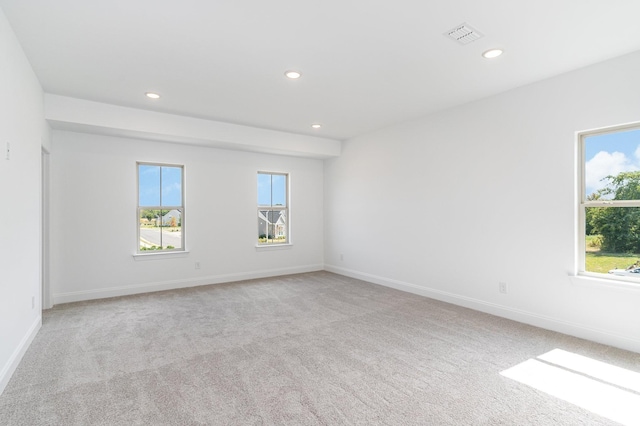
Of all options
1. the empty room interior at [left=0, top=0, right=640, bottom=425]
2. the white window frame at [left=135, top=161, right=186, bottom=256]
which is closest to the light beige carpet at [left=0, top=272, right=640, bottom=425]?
the empty room interior at [left=0, top=0, right=640, bottom=425]

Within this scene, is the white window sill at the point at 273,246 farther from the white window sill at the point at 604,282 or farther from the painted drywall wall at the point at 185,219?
the white window sill at the point at 604,282

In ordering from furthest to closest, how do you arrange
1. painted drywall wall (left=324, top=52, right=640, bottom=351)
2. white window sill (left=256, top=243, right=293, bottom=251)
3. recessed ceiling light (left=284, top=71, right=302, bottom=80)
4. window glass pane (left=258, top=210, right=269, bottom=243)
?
window glass pane (left=258, top=210, right=269, bottom=243)
white window sill (left=256, top=243, right=293, bottom=251)
recessed ceiling light (left=284, top=71, right=302, bottom=80)
painted drywall wall (left=324, top=52, right=640, bottom=351)

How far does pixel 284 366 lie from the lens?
265 centimetres

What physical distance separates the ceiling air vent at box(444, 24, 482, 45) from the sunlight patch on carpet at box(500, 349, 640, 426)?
2.67m

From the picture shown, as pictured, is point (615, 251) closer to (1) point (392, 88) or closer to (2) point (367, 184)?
(1) point (392, 88)

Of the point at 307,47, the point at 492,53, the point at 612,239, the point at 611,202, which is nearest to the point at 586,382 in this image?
the point at 612,239

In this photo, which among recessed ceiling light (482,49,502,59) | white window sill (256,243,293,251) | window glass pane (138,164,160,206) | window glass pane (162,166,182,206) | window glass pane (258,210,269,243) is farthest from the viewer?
window glass pane (258,210,269,243)

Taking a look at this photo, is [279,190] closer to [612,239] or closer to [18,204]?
[18,204]

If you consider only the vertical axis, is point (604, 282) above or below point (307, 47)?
below

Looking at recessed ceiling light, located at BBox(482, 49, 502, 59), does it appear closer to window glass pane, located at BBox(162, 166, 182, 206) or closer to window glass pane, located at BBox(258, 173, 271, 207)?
window glass pane, located at BBox(258, 173, 271, 207)

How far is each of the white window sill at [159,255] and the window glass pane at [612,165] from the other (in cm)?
546

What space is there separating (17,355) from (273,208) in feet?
14.0

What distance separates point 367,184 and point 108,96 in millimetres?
4025

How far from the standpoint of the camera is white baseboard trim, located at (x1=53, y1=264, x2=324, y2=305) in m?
4.57
